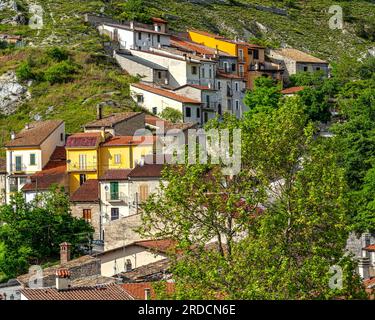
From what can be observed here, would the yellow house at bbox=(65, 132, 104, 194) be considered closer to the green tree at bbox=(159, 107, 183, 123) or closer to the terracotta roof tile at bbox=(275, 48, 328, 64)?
the green tree at bbox=(159, 107, 183, 123)

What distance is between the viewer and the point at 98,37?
9262 cm

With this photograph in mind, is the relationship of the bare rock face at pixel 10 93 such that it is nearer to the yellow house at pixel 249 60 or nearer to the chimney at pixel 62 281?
→ the yellow house at pixel 249 60

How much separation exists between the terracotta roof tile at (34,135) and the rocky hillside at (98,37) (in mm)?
3205

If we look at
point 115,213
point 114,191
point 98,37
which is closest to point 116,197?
point 114,191

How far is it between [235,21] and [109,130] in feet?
186

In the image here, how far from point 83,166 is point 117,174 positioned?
449 centimetres

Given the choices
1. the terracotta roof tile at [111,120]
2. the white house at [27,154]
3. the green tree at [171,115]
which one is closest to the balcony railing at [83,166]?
the white house at [27,154]

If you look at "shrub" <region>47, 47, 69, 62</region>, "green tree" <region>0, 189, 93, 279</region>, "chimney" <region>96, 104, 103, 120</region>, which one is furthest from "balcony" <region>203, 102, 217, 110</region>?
"green tree" <region>0, 189, 93, 279</region>

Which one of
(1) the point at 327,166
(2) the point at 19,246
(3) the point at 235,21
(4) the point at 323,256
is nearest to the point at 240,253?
(4) the point at 323,256

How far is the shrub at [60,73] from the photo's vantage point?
83.4 m

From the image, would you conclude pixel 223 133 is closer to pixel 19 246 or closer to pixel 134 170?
pixel 19 246

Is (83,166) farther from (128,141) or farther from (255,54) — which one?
(255,54)

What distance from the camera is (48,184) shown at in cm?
6391
